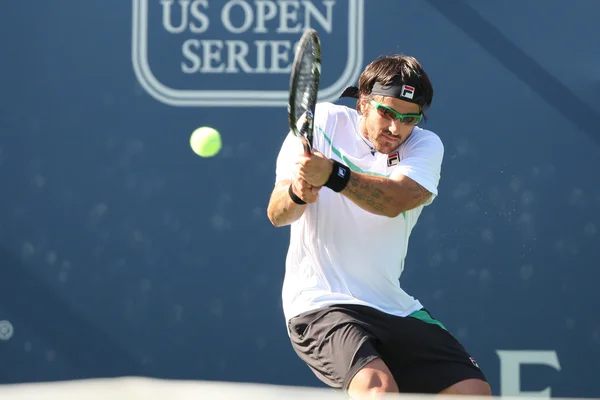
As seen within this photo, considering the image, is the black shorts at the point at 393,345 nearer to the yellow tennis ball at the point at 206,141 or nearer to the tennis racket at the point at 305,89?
the tennis racket at the point at 305,89

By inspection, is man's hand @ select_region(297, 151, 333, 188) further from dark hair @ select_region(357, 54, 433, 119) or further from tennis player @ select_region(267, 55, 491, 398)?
dark hair @ select_region(357, 54, 433, 119)

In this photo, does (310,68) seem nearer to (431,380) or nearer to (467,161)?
(431,380)

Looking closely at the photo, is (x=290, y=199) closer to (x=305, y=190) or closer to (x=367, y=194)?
(x=305, y=190)

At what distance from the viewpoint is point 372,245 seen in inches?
155

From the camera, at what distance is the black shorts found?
150 inches

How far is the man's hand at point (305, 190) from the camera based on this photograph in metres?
3.62

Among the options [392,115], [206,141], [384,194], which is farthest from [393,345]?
[206,141]

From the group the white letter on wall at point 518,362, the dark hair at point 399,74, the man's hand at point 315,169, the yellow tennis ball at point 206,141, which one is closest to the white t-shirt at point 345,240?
the dark hair at point 399,74

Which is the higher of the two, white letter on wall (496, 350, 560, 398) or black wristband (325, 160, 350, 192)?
black wristband (325, 160, 350, 192)

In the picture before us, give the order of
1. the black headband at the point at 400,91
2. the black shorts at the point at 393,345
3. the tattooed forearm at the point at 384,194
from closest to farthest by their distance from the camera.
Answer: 1. the tattooed forearm at the point at 384,194
2. the black shorts at the point at 393,345
3. the black headband at the point at 400,91

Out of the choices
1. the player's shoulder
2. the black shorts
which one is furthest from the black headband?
the black shorts

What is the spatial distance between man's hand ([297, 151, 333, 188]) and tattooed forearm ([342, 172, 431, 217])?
0.09 meters

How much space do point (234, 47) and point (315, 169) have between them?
77.3 inches

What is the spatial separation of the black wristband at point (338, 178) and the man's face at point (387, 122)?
38 cm
